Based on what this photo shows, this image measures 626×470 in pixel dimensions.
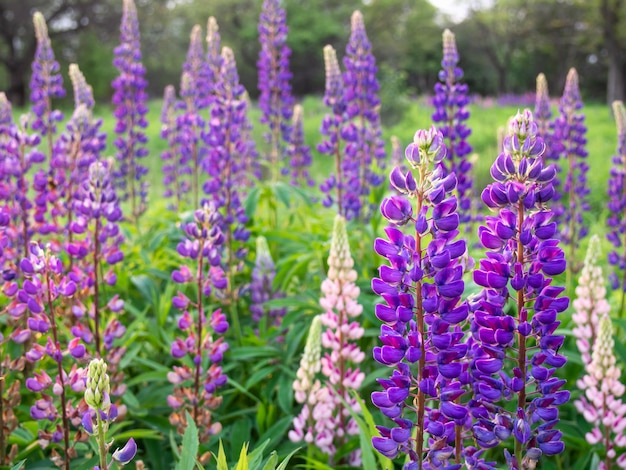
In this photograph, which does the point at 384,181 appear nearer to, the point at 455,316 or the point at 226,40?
the point at 455,316

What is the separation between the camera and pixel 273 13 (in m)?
5.36

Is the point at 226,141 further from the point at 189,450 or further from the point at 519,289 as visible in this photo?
the point at 519,289

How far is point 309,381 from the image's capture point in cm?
273

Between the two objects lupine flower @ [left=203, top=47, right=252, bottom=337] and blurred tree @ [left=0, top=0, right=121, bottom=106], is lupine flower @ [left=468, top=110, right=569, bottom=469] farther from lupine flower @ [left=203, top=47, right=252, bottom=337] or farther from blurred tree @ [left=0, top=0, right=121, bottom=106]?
blurred tree @ [left=0, top=0, right=121, bottom=106]

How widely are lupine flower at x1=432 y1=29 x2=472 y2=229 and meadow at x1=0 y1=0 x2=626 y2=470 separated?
0.06 feet

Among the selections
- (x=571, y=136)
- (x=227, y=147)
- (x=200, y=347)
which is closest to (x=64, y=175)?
(x=227, y=147)

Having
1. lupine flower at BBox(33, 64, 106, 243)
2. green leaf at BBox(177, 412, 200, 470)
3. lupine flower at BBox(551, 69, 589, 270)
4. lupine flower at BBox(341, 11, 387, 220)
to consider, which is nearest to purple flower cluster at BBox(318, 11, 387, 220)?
lupine flower at BBox(341, 11, 387, 220)

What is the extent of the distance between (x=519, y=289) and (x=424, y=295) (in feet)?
0.75

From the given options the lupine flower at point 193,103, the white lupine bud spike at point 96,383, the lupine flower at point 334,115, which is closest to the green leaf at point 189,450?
the white lupine bud spike at point 96,383

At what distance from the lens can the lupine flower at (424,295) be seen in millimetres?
1632

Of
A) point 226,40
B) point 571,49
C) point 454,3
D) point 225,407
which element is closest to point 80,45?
point 226,40

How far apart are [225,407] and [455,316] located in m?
2.04

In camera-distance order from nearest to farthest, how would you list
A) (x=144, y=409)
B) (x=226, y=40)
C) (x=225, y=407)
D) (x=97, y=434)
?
(x=97, y=434)
(x=144, y=409)
(x=225, y=407)
(x=226, y=40)

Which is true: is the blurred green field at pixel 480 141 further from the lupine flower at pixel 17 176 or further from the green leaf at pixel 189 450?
the green leaf at pixel 189 450
